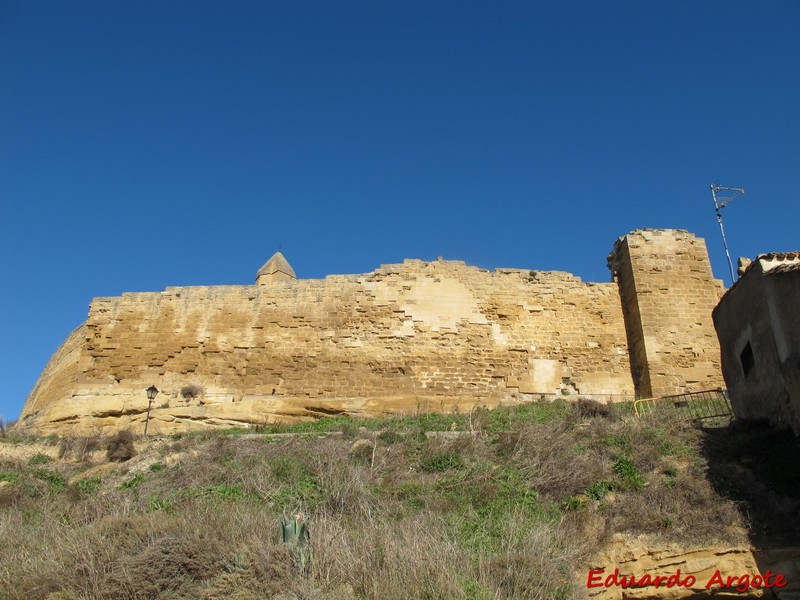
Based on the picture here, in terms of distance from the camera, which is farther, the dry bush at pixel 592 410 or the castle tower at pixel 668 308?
the castle tower at pixel 668 308

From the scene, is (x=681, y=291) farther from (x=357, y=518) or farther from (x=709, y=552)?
(x=357, y=518)

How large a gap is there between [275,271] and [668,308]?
46.3 feet

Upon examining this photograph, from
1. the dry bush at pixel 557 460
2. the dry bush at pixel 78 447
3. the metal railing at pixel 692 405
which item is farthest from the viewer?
the dry bush at pixel 78 447

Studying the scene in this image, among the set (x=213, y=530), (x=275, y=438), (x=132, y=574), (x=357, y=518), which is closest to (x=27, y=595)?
(x=132, y=574)

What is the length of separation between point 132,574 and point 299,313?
10.5 m

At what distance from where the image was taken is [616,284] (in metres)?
18.2

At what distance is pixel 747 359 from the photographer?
441 inches

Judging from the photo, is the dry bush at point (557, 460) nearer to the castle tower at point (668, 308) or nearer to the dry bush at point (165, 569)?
the dry bush at point (165, 569)

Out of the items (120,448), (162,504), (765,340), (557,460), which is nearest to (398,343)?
(120,448)

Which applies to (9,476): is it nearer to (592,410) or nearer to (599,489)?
(599,489)

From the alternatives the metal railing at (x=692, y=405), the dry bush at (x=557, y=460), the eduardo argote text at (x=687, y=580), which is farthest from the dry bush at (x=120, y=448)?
the metal railing at (x=692, y=405)

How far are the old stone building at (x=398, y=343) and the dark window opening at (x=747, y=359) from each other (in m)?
4.82

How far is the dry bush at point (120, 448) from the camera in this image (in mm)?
12914

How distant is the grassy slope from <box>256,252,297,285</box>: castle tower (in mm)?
12360
